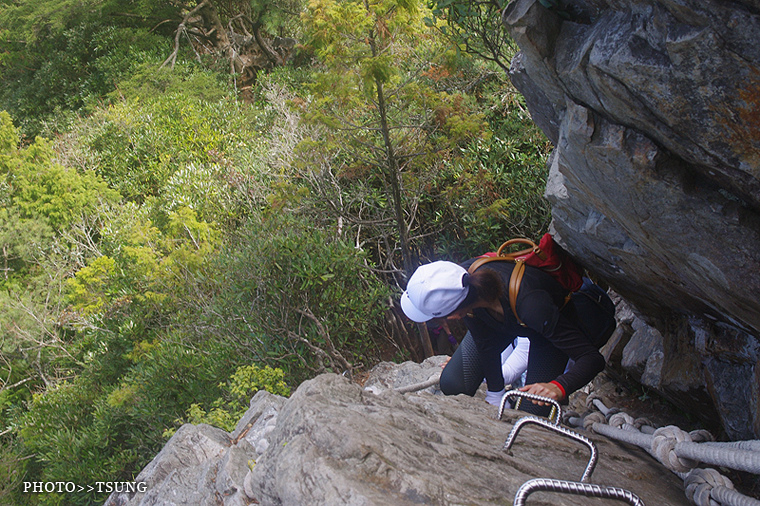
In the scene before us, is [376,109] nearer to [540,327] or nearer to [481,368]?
[481,368]

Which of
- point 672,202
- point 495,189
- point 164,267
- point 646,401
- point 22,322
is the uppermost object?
point 672,202

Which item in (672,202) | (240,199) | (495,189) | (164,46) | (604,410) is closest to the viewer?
(672,202)

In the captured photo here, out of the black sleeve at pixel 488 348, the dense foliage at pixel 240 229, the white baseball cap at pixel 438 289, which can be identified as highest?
the white baseball cap at pixel 438 289

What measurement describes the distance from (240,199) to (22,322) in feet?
20.6

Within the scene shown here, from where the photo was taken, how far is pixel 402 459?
181 centimetres

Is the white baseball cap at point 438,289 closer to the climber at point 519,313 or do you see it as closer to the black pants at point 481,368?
the climber at point 519,313

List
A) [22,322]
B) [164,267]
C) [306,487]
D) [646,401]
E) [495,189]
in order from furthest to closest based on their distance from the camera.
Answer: [22,322], [164,267], [495,189], [646,401], [306,487]

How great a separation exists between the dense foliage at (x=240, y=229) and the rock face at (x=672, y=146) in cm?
→ 143

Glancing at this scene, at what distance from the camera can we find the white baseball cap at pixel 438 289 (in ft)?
9.74

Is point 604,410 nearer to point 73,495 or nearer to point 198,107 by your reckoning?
point 73,495

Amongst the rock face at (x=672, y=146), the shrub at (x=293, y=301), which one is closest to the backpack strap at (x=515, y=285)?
the rock face at (x=672, y=146)

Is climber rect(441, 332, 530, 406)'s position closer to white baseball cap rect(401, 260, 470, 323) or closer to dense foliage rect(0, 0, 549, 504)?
white baseball cap rect(401, 260, 470, 323)

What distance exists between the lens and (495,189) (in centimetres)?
749

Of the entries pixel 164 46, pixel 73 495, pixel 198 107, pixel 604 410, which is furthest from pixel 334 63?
pixel 164 46
